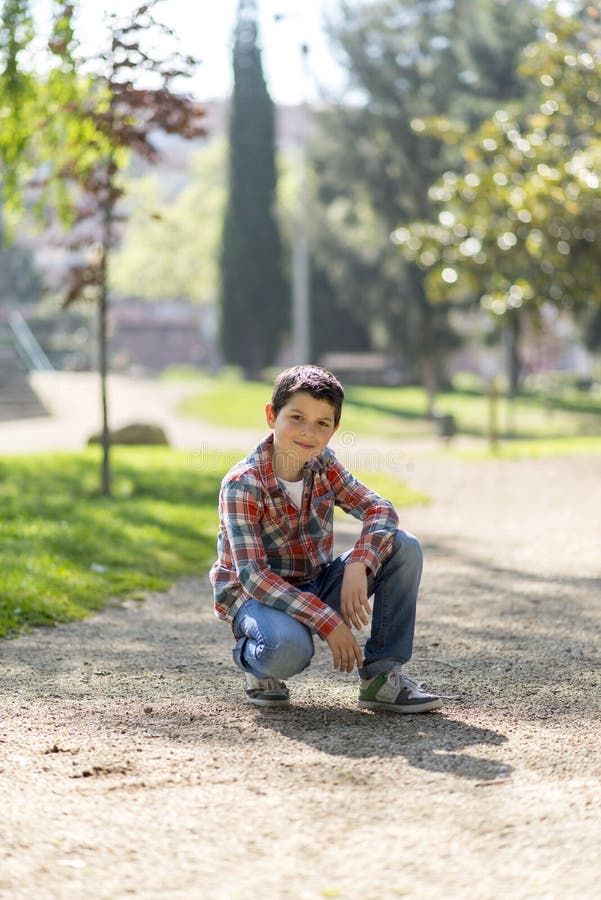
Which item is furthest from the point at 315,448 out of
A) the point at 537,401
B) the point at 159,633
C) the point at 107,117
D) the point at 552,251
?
the point at 537,401

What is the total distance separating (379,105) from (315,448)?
30.2 metres

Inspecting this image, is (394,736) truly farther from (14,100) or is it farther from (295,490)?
(14,100)

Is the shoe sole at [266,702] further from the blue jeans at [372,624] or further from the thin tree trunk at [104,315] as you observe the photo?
the thin tree trunk at [104,315]

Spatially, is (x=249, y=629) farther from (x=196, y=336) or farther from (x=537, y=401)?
(x=196, y=336)

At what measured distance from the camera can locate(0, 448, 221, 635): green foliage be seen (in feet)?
21.3

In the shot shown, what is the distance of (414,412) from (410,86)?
856 cm

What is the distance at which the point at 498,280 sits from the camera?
652 inches

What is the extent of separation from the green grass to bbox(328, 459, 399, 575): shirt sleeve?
2109 centimetres

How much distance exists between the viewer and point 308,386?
3965mm

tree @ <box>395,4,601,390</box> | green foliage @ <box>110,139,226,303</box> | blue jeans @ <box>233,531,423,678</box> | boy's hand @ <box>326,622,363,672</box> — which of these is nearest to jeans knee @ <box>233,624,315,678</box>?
blue jeans @ <box>233,531,423,678</box>

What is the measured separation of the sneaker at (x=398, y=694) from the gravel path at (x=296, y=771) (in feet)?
0.16

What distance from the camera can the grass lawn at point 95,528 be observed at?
6.53 meters

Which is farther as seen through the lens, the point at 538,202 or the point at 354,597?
the point at 538,202

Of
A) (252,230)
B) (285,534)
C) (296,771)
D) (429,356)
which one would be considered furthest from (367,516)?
(252,230)
